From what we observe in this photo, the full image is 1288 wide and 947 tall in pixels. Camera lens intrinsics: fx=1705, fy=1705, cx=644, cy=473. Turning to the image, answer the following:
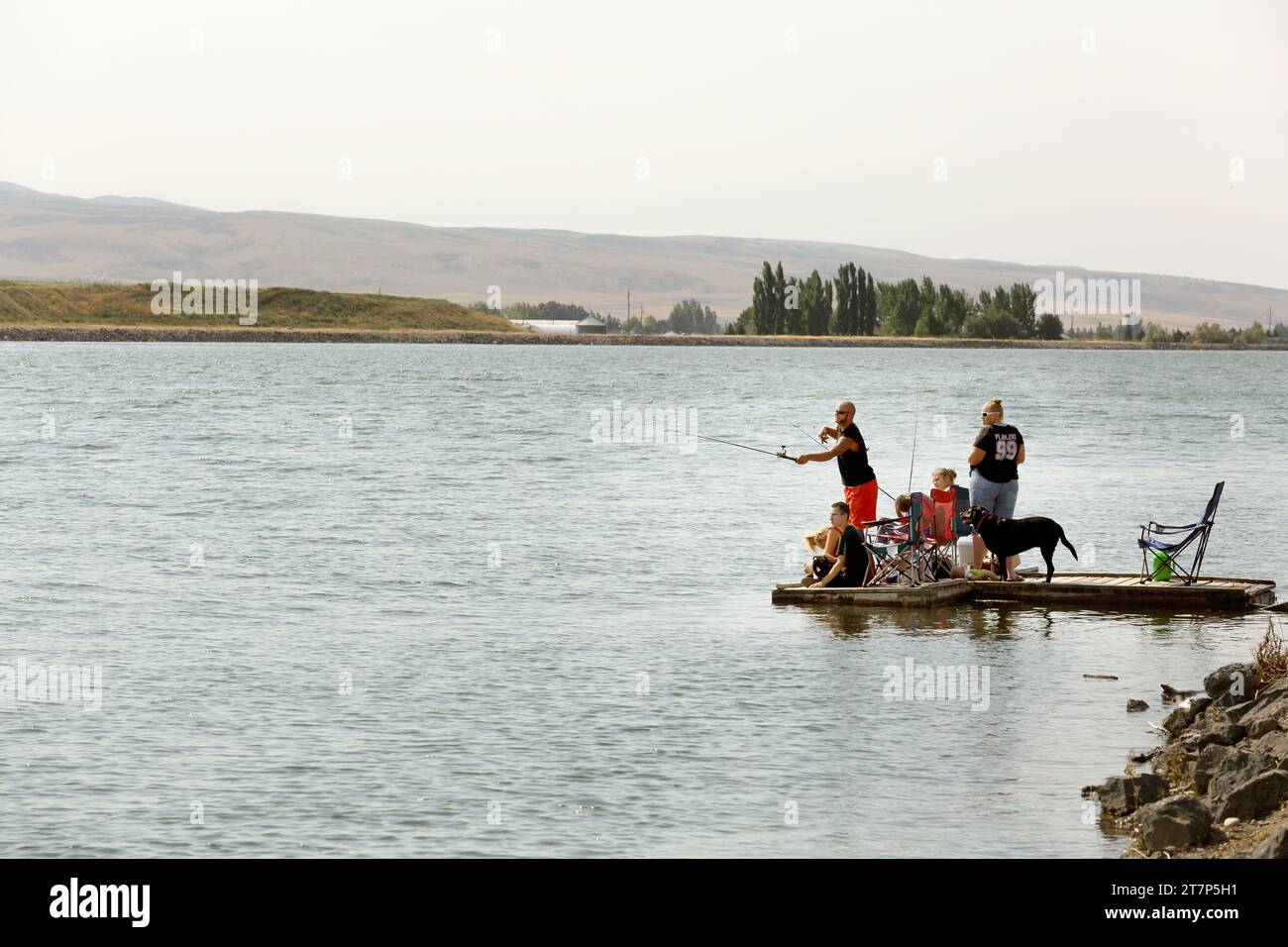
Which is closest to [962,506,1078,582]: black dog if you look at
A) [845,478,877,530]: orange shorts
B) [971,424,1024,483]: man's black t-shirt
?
[971,424,1024,483]: man's black t-shirt

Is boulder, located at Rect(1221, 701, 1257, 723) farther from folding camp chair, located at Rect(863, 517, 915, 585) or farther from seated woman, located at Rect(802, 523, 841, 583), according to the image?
seated woman, located at Rect(802, 523, 841, 583)

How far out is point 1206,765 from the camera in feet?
38.1

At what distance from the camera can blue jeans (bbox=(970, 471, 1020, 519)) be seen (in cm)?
1958

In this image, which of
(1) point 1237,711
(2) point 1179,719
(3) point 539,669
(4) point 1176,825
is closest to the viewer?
(4) point 1176,825

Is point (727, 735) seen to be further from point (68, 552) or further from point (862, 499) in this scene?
point (68, 552)

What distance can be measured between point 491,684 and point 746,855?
574 centimetres

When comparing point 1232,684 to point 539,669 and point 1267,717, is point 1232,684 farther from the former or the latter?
point 539,669

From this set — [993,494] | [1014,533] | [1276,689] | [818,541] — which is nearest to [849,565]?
[818,541]

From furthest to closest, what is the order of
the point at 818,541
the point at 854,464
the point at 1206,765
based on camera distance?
the point at 818,541 < the point at 854,464 < the point at 1206,765

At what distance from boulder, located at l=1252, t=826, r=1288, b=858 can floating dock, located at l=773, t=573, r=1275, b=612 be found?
10828mm

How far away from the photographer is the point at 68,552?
2681 cm

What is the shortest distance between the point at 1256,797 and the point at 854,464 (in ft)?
31.6

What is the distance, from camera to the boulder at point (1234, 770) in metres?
10.8
